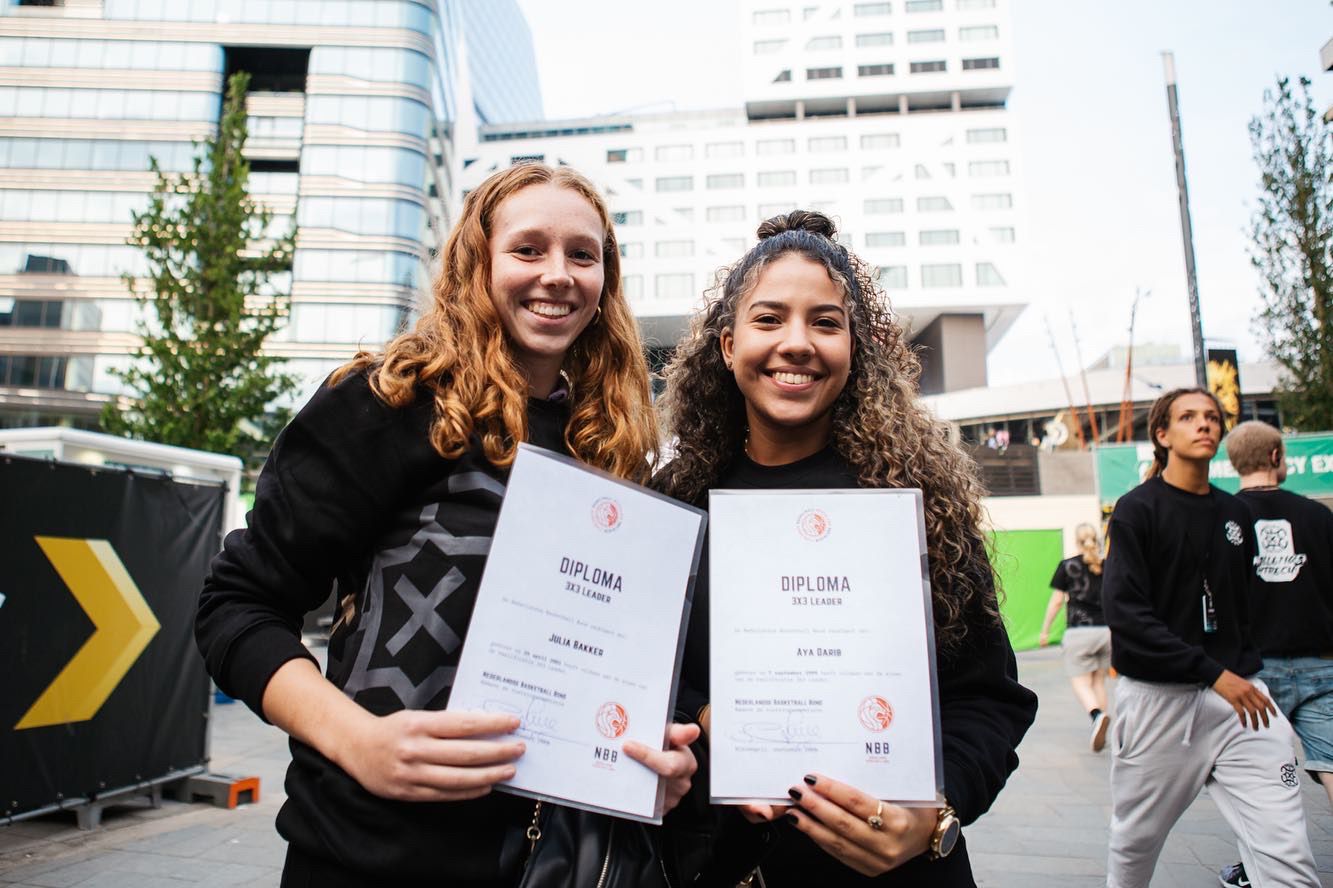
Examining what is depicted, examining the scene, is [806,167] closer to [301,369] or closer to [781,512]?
[301,369]

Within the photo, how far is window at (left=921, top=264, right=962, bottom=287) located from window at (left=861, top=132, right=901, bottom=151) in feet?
30.2

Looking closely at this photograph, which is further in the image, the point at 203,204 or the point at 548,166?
the point at 203,204

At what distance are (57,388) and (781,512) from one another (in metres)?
51.3

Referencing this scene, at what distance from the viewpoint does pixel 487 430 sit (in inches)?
61.0

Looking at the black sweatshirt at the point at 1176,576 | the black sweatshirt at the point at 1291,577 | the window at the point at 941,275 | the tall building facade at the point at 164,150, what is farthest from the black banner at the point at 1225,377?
the window at the point at 941,275

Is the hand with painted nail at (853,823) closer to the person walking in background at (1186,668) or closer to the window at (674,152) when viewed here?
the person walking in background at (1186,668)

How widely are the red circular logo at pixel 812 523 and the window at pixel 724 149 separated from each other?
6129 cm

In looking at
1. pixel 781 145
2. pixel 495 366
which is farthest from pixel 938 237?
pixel 495 366

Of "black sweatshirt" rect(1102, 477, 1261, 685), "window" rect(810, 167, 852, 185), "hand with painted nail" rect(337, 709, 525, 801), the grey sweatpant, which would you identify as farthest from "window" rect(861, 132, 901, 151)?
"hand with painted nail" rect(337, 709, 525, 801)

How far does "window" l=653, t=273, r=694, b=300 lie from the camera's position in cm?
5834

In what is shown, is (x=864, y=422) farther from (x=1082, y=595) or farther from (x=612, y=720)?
(x=1082, y=595)

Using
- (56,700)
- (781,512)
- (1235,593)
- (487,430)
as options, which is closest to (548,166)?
(487,430)

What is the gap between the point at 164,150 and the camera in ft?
141

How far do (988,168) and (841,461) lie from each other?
61.5 meters
